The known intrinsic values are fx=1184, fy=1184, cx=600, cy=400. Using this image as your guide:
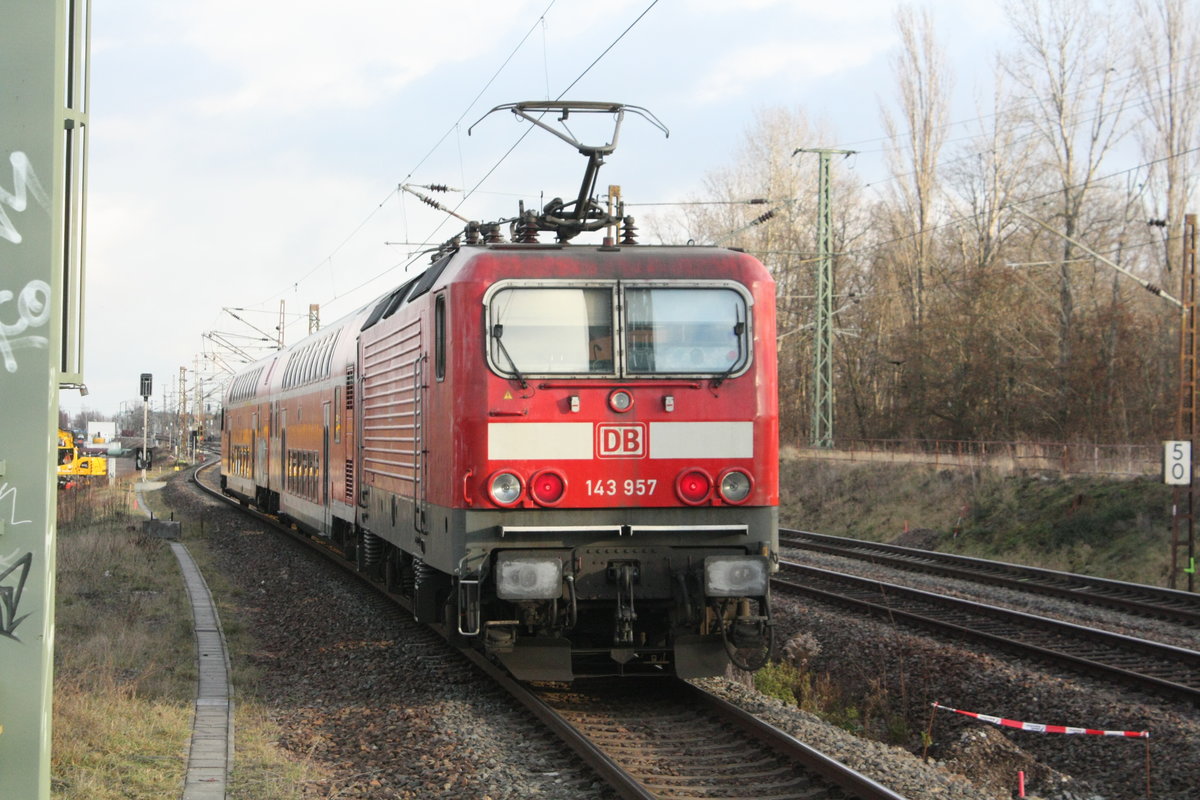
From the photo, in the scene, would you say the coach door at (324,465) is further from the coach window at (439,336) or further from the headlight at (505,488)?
the headlight at (505,488)

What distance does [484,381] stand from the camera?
771 centimetres

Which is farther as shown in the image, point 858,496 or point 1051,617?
point 858,496

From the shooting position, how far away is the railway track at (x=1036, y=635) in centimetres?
984

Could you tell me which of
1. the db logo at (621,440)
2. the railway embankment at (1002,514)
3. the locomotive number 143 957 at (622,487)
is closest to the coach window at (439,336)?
the db logo at (621,440)

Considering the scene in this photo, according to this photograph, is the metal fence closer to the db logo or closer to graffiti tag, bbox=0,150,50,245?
the db logo

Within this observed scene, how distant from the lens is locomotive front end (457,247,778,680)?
7648mm

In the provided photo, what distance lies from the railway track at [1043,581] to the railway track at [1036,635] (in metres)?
1.90

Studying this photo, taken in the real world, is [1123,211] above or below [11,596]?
above

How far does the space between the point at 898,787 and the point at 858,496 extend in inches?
915

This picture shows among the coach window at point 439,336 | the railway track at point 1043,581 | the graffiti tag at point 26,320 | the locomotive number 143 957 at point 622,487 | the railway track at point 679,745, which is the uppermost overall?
the coach window at point 439,336

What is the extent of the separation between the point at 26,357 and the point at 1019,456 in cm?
2519

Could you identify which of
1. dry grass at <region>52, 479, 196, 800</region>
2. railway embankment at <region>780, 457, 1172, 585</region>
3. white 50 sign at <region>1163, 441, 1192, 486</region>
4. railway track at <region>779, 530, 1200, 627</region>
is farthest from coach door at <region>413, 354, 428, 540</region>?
railway embankment at <region>780, 457, 1172, 585</region>

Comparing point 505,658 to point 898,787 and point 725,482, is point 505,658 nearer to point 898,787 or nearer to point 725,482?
point 725,482

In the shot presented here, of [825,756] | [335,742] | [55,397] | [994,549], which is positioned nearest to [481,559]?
[335,742]
